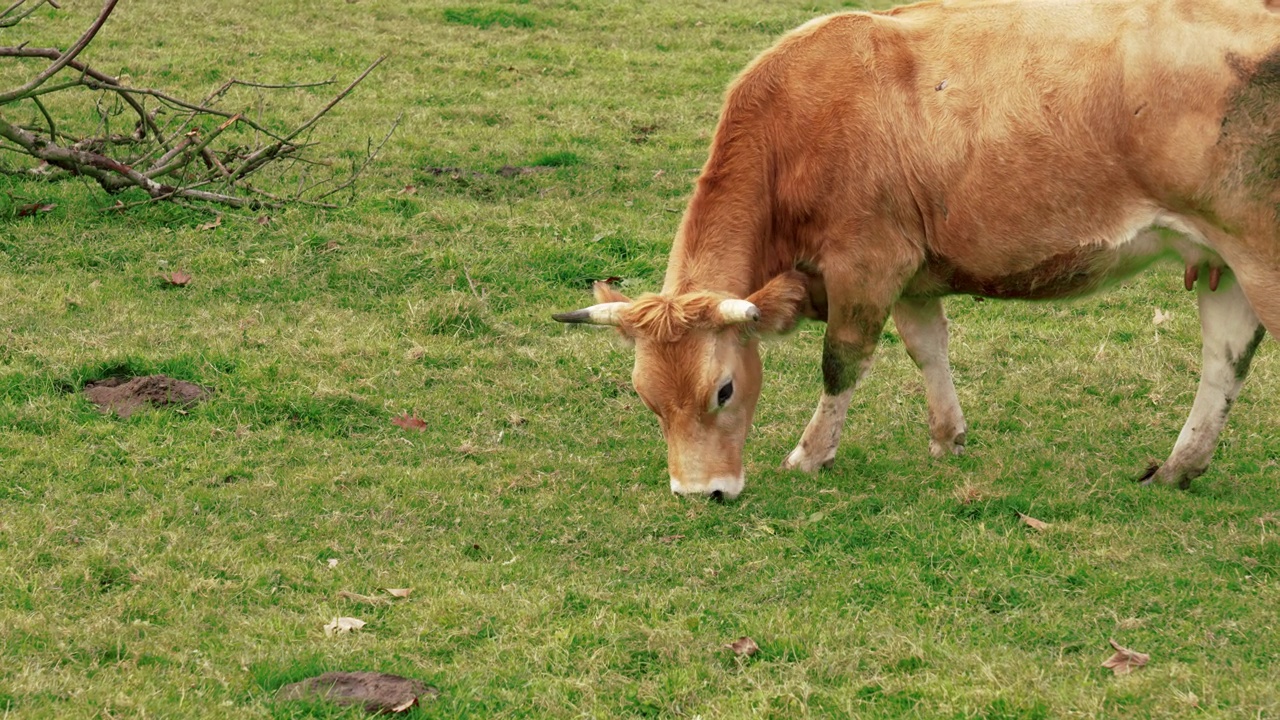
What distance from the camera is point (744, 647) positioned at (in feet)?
18.2

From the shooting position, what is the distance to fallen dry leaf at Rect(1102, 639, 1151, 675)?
530 cm

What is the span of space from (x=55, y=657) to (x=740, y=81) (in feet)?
15.2

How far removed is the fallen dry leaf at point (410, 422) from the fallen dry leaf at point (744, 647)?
3.23 meters

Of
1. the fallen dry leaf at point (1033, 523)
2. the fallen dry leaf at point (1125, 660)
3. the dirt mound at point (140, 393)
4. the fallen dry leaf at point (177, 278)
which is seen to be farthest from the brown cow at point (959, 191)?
the fallen dry leaf at point (177, 278)

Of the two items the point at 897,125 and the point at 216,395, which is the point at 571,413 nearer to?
the point at 216,395

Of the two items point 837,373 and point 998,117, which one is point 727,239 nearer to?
point 837,373

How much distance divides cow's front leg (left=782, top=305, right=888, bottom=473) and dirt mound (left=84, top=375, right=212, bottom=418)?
11.9 feet

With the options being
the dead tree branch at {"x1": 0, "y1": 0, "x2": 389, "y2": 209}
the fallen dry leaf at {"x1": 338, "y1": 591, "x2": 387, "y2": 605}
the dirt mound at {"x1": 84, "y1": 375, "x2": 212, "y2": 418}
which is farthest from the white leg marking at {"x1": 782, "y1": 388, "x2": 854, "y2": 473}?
the dead tree branch at {"x1": 0, "y1": 0, "x2": 389, "y2": 209}

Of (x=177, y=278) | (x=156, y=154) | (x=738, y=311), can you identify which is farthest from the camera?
(x=156, y=154)

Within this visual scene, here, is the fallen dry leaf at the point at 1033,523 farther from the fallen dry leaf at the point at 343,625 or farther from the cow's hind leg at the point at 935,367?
the fallen dry leaf at the point at 343,625

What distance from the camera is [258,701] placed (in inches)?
201

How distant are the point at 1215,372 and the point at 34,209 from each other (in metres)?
9.20

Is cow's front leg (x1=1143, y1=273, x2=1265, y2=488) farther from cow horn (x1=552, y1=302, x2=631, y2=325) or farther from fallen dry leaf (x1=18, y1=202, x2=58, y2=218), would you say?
fallen dry leaf (x1=18, y1=202, x2=58, y2=218)

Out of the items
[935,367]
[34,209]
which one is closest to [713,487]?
[935,367]
